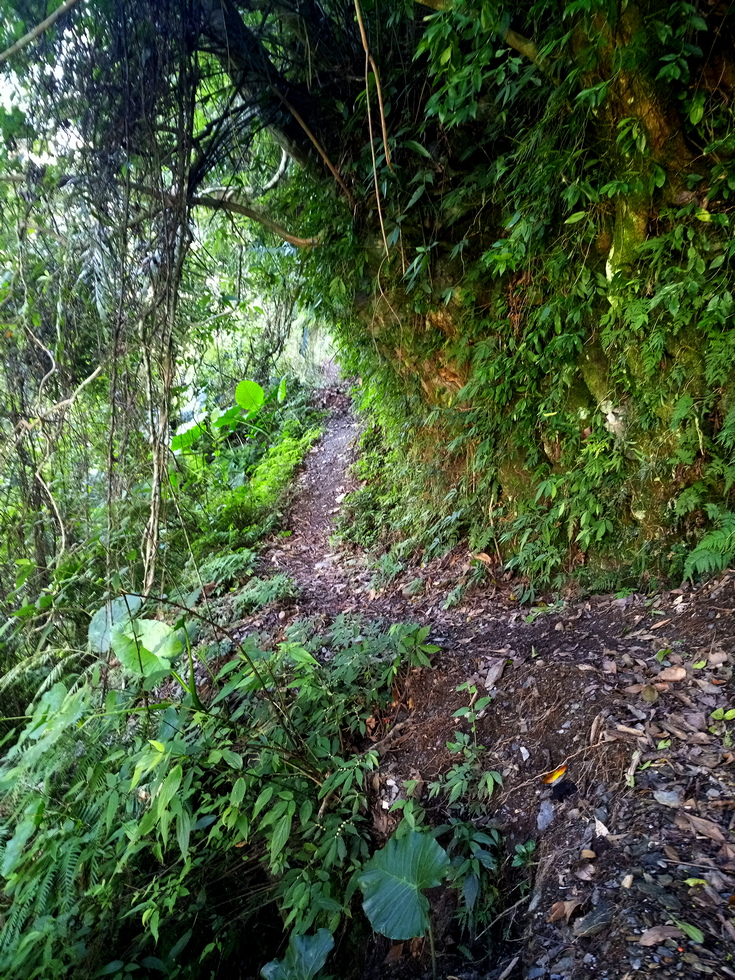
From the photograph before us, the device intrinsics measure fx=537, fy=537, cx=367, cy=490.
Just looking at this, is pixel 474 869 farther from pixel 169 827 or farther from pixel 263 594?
pixel 263 594

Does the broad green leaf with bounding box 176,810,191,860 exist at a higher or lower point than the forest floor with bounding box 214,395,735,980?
higher

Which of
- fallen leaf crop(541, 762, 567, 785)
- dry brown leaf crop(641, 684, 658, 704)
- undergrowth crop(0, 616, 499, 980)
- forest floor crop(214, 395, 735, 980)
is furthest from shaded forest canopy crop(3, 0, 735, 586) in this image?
undergrowth crop(0, 616, 499, 980)

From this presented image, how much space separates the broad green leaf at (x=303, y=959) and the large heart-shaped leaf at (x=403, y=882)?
0.68 ft

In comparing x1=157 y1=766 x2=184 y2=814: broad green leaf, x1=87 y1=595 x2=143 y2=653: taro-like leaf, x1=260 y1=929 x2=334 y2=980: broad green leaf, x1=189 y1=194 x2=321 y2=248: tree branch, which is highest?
x1=189 y1=194 x2=321 y2=248: tree branch

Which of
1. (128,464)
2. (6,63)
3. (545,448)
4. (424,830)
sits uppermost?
(6,63)

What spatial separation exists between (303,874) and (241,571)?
3245 millimetres

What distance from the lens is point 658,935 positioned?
5.07ft

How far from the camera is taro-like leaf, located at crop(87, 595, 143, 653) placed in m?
2.31

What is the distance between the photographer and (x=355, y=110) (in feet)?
11.1

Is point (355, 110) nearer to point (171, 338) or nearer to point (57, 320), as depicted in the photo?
point (171, 338)

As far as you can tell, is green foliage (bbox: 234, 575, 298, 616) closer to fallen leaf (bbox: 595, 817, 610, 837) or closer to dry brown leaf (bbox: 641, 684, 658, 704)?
dry brown leaf (bbox: 641, 684, 658, 704)

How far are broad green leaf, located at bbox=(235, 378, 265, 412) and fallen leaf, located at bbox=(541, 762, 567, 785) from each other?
5736 mm

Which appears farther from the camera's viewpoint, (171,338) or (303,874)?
(171,338)

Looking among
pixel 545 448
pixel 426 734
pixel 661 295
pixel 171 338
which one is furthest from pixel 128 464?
pixel 661 295
